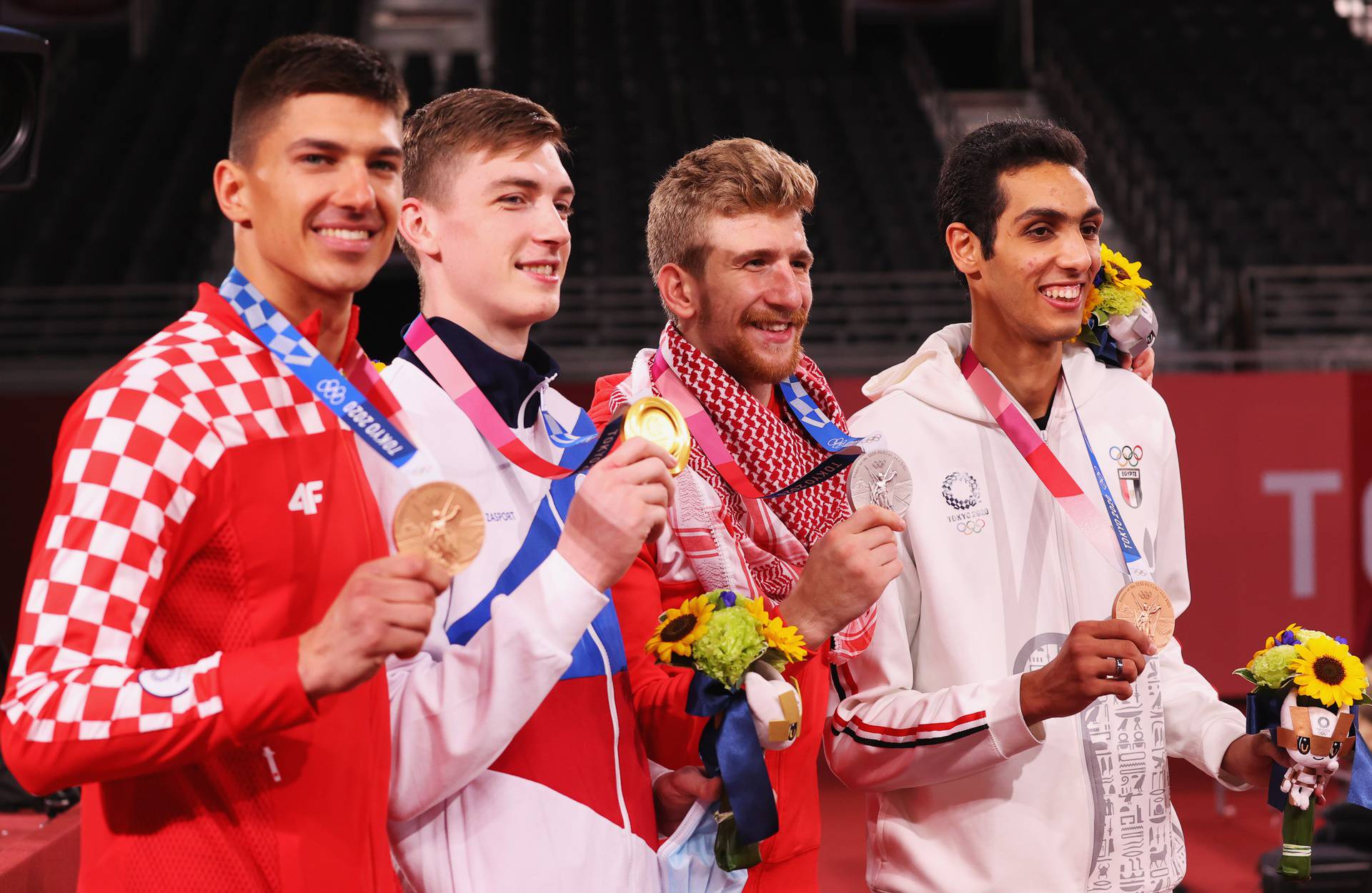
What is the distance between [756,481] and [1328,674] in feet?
3.16

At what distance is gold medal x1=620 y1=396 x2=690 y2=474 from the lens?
1773 millimetres

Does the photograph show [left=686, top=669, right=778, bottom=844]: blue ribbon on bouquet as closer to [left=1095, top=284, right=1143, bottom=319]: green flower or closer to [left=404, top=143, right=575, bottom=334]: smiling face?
[left=404, top=143, right=575, bottom=334]: smiling face

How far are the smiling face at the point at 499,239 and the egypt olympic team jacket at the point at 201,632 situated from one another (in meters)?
0.39

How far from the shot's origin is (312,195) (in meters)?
1.55

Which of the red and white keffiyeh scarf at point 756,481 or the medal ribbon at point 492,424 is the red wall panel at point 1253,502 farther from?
the medal ribbon at point 492,424

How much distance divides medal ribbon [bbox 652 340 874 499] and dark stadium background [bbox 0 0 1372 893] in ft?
4.30

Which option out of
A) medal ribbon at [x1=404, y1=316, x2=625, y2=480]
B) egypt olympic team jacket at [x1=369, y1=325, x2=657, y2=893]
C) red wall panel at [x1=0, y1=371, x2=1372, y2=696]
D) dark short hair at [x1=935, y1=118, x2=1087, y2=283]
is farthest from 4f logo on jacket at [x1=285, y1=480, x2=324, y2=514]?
red wall panel at [x1=0, y1=371, x2=1372, y2=696]

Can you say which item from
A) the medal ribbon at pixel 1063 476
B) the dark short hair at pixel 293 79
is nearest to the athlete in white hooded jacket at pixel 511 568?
the dark short hair at pixel 293 79

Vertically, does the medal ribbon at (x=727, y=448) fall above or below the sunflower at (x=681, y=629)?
above

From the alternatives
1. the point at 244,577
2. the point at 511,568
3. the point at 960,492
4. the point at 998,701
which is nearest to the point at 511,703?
the point at 511,568

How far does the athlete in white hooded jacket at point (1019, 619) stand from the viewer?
2.21 meters

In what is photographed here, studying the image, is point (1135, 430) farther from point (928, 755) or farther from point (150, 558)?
point (150, 558)

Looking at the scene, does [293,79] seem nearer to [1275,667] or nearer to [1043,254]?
[1043,254]

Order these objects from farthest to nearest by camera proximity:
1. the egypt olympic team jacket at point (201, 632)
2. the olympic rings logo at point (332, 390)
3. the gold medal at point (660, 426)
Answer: the gold medal at point (660, 426), the olympic rings logo at point (332, 390), the egypt olympic team jacket at point (201, 632)
